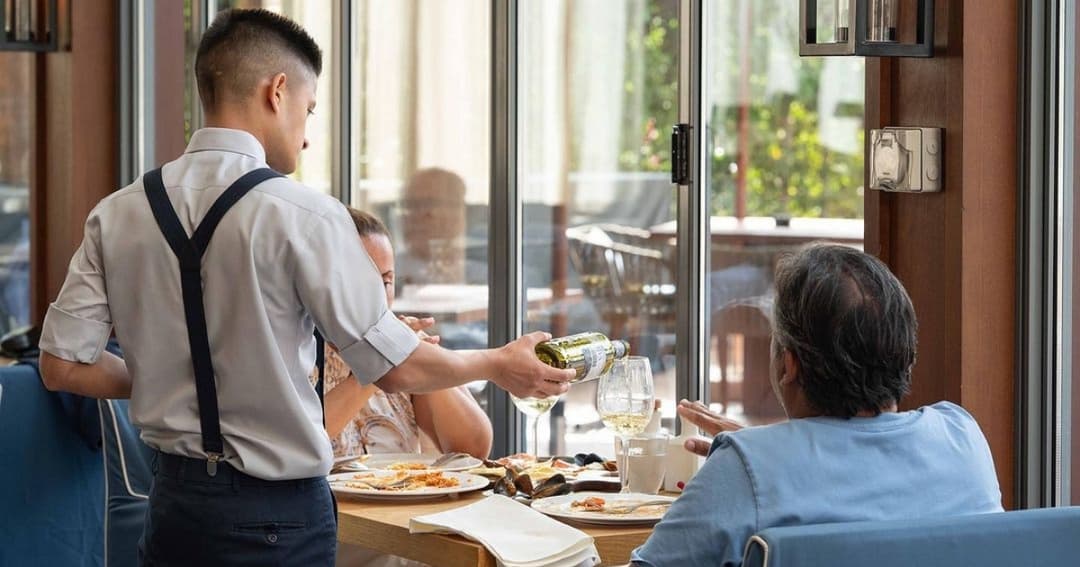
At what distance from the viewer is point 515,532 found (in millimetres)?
2180

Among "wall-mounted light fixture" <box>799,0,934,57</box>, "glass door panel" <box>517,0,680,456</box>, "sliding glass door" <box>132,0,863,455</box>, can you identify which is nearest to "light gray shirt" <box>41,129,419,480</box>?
"wall-mounted light fixture" <box>799,0,934,57</box>

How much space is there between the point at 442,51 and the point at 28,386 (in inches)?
60.5

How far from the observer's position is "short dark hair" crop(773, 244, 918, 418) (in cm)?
176

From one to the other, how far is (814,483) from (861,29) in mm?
1194

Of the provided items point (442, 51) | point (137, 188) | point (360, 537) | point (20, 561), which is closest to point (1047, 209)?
point (360, 537)

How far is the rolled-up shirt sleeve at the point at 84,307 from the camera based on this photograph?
2.13m

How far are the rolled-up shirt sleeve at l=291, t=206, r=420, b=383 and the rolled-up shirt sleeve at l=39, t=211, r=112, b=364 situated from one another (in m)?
0.34

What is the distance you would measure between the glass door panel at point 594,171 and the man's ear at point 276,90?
1750 mm

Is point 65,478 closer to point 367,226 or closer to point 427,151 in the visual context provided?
point 367,226

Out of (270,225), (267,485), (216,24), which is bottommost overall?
(267,485)

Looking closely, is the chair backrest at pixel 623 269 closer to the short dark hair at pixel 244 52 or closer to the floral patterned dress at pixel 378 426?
the floral patterned dress at pixel 378 426

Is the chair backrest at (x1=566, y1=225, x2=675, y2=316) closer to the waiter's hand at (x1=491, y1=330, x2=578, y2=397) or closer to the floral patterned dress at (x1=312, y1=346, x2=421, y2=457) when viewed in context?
the floral patterned dress at (x1=312, y1=346, x2=421, y2=457)

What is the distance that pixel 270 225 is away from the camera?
6.51 feet

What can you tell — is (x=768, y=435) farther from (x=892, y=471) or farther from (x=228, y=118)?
(x=228, y=118)
